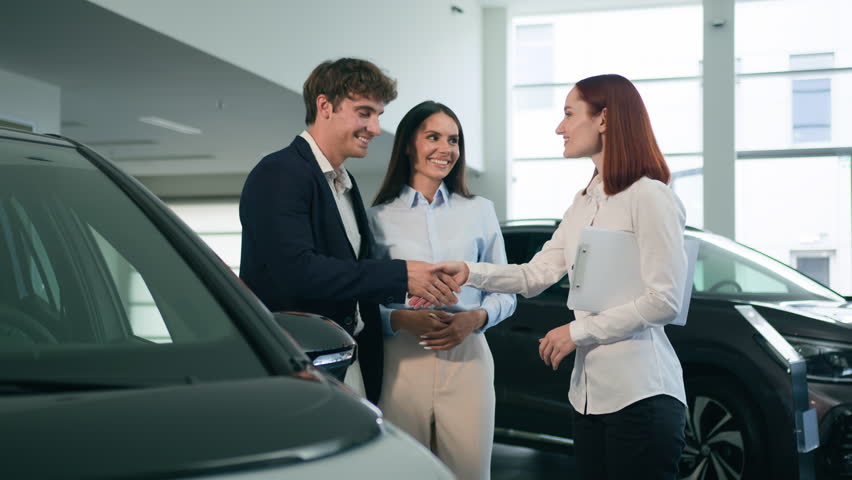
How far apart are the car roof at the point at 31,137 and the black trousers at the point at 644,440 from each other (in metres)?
1.16

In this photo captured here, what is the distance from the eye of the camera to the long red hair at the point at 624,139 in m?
1.77

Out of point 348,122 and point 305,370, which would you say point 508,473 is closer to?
point 348,122

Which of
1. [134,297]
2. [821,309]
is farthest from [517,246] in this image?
[134,297]

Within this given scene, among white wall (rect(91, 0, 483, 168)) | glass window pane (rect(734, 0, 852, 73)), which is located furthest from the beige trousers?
glass window pane (rect(734, 0, 852, 73))

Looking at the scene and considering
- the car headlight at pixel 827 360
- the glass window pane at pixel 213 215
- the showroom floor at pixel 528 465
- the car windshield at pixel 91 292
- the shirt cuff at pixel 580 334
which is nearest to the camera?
the car windshield at pixel 91 292

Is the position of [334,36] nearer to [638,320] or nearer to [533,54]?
[638,320]

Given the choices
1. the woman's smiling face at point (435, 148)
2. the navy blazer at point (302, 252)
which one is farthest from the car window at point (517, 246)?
the navy blazer at point (302, 252)

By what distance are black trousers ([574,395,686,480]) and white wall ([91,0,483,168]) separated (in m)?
3.41

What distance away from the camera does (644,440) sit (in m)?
1.68

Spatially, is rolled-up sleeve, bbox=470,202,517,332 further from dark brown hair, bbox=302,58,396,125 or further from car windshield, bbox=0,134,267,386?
car windshield, bbox=0,134,267,386

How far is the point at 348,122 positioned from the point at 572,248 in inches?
24.0

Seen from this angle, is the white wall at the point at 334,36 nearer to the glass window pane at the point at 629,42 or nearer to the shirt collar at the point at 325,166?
the glass window pane at the point at 629,42

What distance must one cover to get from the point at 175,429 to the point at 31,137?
0.68 meters

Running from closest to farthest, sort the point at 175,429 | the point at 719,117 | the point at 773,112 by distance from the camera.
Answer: the point at 175,429 < the point at 719,117 < the point at 773,112
